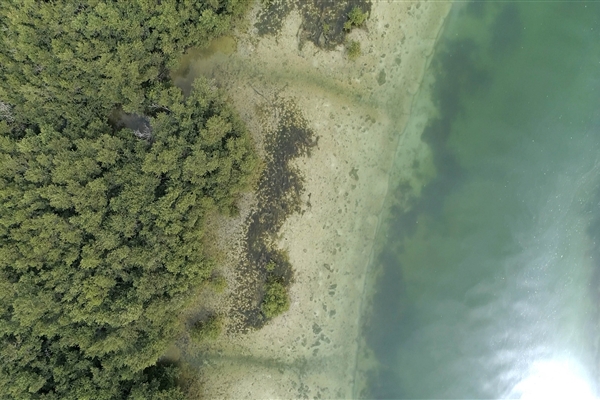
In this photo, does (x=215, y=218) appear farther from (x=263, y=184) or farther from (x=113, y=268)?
(x=113, y=268)

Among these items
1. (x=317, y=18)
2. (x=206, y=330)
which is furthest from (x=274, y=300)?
(x=317, y=18)

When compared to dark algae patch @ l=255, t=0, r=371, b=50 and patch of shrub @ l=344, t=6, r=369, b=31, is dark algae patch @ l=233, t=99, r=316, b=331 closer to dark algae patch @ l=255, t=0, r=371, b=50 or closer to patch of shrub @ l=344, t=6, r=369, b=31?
dark algae patch @ l=255, t=0, r=371, b=50

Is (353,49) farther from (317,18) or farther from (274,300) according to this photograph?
(274,300)

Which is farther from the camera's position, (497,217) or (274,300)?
(497,217)

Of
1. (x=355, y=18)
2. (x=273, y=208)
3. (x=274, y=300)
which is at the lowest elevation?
(x=274, y=300)

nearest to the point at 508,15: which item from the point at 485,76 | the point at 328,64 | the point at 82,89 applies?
the point at 485,76

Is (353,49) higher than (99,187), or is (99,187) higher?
(353,49)

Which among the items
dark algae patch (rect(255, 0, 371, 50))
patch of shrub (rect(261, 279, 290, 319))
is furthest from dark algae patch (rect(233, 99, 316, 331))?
dark algae patch (rect(255, 0, 371, 50))
